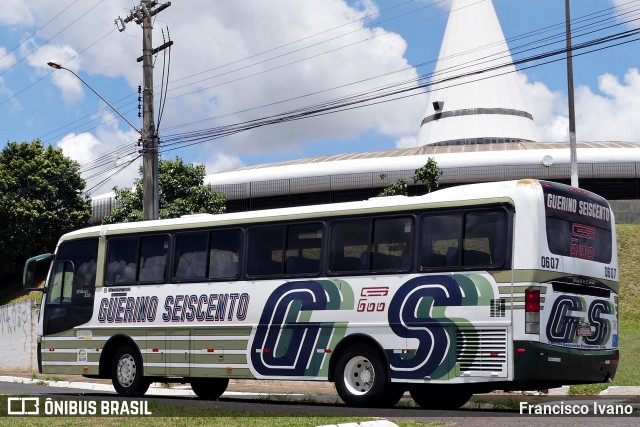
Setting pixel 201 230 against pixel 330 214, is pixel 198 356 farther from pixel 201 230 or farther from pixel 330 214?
pixel 330 214

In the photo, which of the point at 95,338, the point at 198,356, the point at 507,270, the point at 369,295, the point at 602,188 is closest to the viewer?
the point at 507,270

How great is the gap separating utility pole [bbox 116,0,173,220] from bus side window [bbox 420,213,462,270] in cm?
1228

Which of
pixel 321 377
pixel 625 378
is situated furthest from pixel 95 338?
pixel 625 378

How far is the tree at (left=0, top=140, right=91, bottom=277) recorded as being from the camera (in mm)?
51906

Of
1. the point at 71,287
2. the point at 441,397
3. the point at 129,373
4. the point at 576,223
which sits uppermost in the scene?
the point at 576,223

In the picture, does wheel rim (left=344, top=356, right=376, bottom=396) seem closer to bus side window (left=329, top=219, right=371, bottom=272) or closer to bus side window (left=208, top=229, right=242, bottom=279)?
bus side window (left=329, top=219, right=371, bottom=272)

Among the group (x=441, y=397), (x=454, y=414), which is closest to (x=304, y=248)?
(x=441, y=397)

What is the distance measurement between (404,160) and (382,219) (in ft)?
108

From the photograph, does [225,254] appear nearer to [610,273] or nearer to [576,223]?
[576,223]

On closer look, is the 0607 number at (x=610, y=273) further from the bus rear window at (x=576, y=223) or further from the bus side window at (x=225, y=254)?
the bus side window at (x=225, y=254)

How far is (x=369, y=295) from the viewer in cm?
1645

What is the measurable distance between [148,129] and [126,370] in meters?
9.24

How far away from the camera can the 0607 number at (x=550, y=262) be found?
1486 cm

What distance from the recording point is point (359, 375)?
16.6 m
